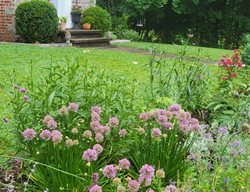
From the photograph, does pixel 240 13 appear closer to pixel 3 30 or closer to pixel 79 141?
pixel 3 30

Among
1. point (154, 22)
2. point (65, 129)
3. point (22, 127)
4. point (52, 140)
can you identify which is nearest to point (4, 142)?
point (22, 127)

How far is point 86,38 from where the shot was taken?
13477 millimetres

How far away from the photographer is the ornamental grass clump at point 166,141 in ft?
8.85

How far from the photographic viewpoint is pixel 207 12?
70.4 feet

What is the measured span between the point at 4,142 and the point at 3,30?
10080 mm

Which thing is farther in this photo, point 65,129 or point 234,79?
point 234,79

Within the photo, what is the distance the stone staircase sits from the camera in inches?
501

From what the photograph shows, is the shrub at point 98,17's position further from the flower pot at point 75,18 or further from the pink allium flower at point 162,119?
the pink allium flower at point 162,119

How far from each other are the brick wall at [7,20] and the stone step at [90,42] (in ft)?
→ 5.46

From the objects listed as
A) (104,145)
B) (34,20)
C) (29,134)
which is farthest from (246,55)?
(29,134)

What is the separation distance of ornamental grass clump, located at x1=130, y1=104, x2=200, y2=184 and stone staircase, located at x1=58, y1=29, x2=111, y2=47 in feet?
32.9

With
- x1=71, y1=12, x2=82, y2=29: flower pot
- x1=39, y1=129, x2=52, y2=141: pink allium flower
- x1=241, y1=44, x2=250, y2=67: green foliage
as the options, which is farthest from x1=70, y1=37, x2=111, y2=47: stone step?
x1=39, y1=129, x2=52, y2=141: pink allium flower

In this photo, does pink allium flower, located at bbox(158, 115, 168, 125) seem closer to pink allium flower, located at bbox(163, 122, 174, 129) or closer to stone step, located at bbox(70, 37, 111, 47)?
pink allium flower, located at bbox(163, 122, 174, 129)

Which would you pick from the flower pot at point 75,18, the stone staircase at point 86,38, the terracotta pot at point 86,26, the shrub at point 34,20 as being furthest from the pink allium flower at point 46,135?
the flower pot at point 75,18
